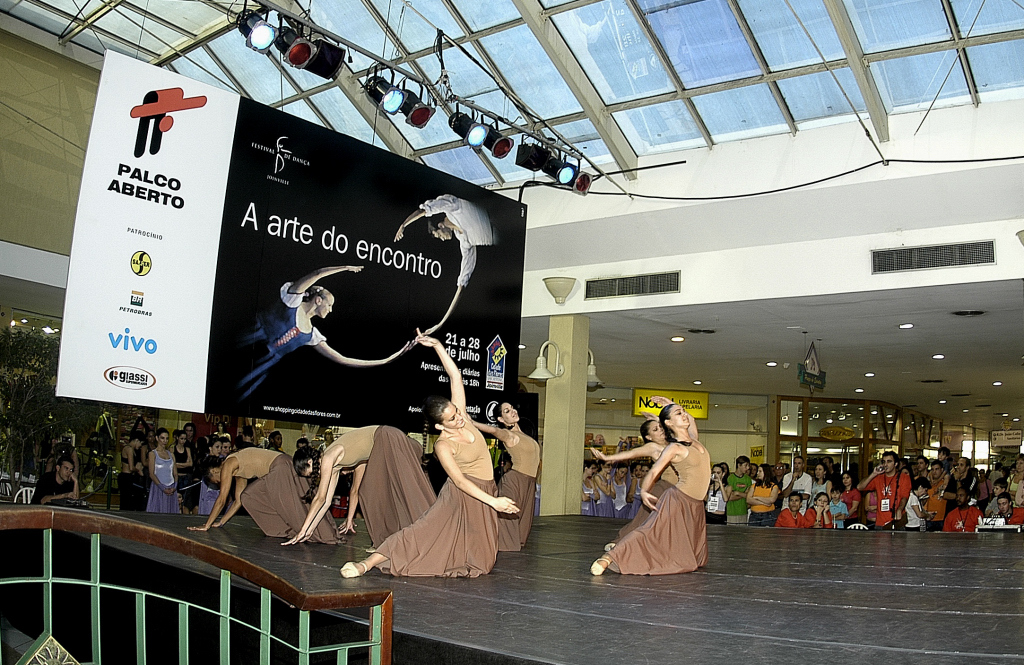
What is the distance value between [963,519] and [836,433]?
1007 centimetres

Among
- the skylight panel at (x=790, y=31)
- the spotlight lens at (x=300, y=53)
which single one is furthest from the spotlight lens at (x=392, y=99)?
the skylight panel at (x=790, y=31)

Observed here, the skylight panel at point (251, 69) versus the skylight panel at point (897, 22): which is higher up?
the skylight panel at point (251, 69)

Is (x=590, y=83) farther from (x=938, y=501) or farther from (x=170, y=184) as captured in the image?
(x=938, y=501)

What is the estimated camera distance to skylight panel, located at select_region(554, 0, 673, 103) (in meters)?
9.28

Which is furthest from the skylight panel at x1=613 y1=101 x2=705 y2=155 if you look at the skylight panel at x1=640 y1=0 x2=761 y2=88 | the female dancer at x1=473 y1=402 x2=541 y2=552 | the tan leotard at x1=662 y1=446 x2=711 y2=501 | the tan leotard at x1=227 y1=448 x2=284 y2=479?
the tan leotard at x1=227 y1=448 x2=284 y2=479

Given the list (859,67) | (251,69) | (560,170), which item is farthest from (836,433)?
(251,69)

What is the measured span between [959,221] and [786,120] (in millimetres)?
2120

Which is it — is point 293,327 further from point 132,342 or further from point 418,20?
point 418,20

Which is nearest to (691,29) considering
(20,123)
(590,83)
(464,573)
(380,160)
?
(590,83)

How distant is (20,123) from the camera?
10.9 meters

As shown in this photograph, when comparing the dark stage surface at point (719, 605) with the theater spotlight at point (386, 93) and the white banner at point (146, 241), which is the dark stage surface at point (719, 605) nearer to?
the white banner at point (146, 241)

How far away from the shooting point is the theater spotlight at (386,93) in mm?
8484

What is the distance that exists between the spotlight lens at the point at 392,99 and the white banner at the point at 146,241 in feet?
4.74

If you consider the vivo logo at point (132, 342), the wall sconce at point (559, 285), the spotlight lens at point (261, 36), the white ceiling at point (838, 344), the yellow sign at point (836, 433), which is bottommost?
the vivo logo at point (132, 342)
